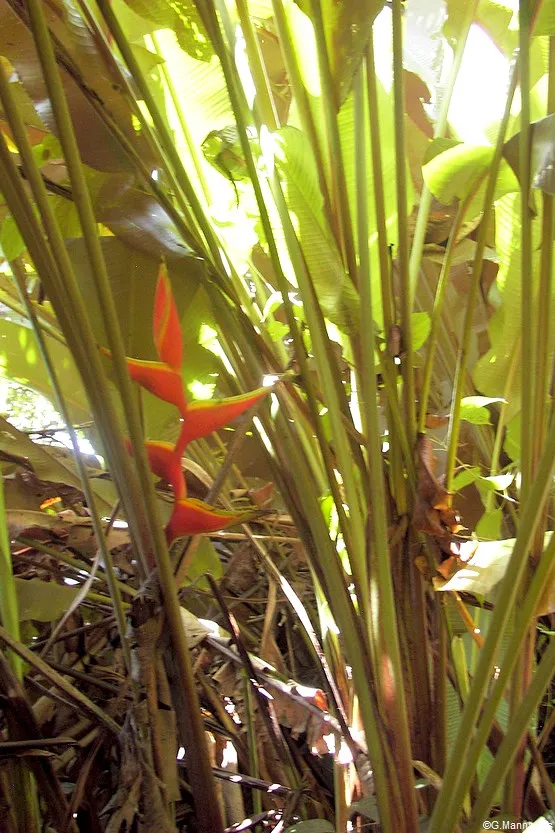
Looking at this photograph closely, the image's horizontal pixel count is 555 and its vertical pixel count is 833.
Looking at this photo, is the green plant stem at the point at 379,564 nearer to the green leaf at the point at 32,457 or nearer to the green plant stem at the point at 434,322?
the green plant stem at the point at 434,322

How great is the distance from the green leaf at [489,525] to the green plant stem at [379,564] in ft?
0.97

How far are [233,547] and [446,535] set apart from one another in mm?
553

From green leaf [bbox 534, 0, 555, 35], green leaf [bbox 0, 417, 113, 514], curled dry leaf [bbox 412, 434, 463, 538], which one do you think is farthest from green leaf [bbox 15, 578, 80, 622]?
green leaf [bbox 534, 0, 555, 35]

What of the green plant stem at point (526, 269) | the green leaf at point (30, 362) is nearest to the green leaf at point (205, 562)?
the green leaf at point (30, 362)

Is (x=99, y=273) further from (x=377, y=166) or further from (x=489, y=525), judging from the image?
(x=489, y=525)

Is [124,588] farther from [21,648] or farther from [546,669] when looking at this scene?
[546,669]

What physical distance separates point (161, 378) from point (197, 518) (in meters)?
0.10

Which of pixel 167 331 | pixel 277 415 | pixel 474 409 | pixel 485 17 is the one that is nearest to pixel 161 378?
pixel 167 331

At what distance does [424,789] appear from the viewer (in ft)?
1.64

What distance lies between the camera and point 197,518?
0.40m

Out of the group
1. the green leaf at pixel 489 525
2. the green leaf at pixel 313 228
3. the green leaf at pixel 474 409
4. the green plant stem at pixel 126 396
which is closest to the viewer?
the green plant stem at pixel 126 396

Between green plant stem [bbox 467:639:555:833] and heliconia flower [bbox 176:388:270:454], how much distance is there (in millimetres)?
264

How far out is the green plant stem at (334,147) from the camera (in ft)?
1.55

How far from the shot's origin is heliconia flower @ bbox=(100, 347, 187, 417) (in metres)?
0.42
